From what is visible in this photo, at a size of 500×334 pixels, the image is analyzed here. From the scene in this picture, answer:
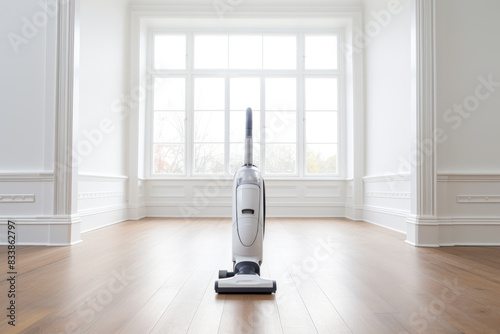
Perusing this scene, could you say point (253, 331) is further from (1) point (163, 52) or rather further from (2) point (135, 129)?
(1) point (163, 52)

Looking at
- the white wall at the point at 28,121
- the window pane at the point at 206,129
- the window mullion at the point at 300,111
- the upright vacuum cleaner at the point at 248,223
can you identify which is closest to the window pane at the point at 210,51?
the window pane at the point at 206,129

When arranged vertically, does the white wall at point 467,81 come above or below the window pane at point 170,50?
below

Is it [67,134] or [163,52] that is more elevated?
[163,52]

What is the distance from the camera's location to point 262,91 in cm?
633

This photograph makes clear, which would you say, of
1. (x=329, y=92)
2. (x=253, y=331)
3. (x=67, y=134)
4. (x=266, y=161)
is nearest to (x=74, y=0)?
(x=67, y=134)

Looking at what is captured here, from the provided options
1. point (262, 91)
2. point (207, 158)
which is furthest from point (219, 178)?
point (262, 91)

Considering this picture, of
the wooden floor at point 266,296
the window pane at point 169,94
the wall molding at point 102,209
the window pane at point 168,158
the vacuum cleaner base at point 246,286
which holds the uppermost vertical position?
the window pane at point 169,94

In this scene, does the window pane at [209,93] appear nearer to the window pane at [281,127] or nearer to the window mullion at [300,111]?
the window pane at [281,127]

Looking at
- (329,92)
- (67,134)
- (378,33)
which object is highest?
(378,33)

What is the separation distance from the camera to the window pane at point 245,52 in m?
6.33

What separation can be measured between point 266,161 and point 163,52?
2.46 metres

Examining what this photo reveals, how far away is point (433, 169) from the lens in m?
3.28

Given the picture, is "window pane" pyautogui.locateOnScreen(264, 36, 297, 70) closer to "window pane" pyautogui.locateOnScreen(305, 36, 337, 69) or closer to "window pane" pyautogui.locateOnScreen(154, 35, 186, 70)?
"window pane" pyautogui.locateOnScreen(305, 36, 337, 69)

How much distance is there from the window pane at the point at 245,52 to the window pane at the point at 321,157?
1.62 m
